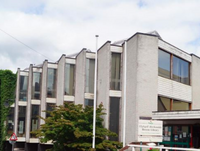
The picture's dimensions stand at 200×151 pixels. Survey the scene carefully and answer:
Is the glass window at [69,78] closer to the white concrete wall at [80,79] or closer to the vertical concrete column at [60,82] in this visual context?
the vertical concrete column at [60,82]

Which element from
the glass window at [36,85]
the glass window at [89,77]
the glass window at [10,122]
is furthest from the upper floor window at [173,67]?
the glass window at [10,122]

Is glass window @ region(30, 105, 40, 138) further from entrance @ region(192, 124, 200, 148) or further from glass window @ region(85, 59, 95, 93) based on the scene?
entrance @ region(192, 124, 200, 148)

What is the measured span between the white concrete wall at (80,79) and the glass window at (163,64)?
26.7 ft

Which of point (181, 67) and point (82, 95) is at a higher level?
point (181, 67)

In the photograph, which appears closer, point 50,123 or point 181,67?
point 50,123

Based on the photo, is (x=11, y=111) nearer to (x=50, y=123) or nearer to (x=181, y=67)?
(x=50, y=123)

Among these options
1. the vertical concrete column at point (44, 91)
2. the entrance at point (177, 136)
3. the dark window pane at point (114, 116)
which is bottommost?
the entrance at point (177, 136)

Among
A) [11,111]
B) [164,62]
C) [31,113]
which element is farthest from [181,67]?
[11,111]

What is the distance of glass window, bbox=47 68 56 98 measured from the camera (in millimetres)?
37353

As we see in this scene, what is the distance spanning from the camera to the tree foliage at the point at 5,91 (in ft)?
137

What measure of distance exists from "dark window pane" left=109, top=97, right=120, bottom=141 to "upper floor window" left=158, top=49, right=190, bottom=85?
14.5ft

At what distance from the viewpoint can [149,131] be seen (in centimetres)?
2166

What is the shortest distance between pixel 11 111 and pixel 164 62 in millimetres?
23045

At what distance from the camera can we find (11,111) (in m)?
42.5
